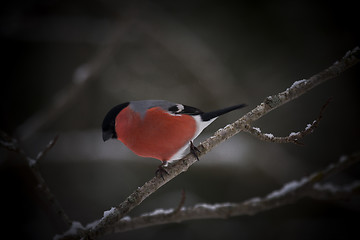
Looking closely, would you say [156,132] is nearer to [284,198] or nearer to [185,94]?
[284,198]

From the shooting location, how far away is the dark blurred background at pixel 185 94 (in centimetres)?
375

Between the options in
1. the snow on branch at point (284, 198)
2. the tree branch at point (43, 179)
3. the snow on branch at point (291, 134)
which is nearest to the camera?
the snow on branch at point (291, 134)

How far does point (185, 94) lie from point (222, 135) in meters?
2.84

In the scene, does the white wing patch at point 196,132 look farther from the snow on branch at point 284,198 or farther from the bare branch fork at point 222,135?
the snow on branch at point 284,198

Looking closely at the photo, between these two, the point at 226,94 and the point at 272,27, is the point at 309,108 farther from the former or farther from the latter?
the point at 272,27

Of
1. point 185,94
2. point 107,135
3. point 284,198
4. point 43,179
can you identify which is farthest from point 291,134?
point 185,94

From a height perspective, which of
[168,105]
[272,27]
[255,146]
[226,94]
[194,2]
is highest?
[194,2]

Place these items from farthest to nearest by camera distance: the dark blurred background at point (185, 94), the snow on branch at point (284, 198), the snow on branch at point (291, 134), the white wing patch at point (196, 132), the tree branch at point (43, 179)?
the dark blurred background at point (185, 94) → the white wing patch at point (196, 132) → the snow on branch at point (284, 198) → the tree branch at point (43, 179) → the snow on branch at point (291, 134)

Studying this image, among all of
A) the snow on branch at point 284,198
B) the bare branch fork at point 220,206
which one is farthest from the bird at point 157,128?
the snow on branch at point 284,198

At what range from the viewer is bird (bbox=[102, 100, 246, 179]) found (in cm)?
196

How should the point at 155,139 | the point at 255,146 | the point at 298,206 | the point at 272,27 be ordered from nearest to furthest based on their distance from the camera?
the point at 155,139 → the point at 255,146 → the point at 298,206 → the point at 272,27

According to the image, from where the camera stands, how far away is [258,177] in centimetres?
473

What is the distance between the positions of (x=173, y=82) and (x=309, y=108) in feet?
6.89

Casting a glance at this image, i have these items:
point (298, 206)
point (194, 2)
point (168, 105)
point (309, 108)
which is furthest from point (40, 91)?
point (298, 206)
